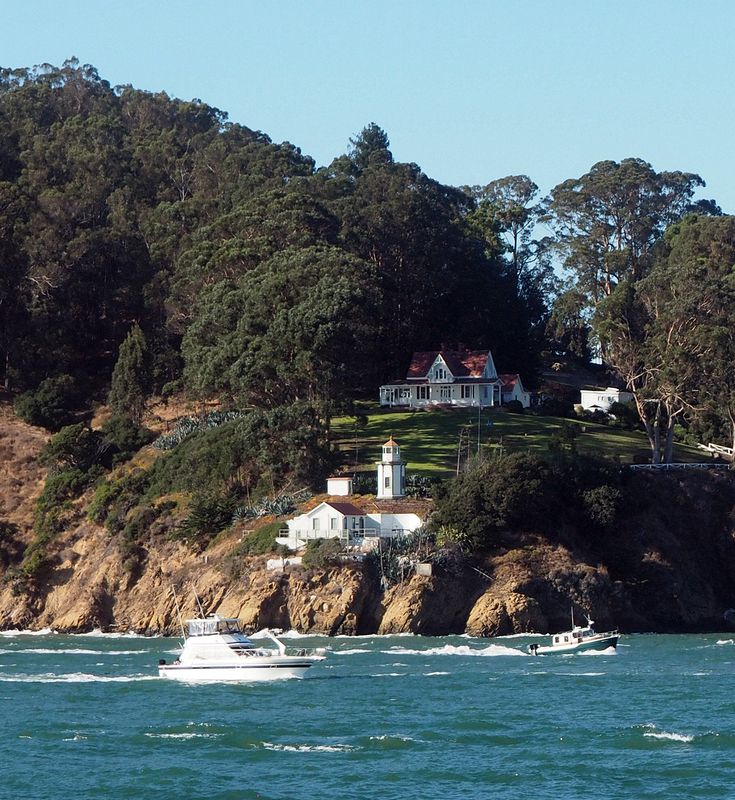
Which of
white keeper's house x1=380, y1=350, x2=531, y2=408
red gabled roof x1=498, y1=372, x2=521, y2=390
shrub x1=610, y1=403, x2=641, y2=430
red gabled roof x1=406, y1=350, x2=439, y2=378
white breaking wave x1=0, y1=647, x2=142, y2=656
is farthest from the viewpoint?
red gabled roof x1=498, y1=372, x2=521, y2=390

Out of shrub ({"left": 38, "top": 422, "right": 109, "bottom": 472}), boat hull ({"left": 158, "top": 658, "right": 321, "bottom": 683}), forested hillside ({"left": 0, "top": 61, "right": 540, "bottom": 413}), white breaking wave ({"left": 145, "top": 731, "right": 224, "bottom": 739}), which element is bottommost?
white breaking wave ({"left": 145, "top": 731, "right": 224, "bottom": 739})

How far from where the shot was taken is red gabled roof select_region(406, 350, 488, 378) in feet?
401

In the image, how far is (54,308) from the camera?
12400 centimetres

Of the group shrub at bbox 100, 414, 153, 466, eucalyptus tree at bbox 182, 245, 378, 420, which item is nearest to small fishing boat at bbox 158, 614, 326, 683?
eucalyptus tree at bbox 182, 245, 378, 420

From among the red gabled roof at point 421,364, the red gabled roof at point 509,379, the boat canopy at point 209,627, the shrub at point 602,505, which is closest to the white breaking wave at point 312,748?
the boat canopy at point 209,627

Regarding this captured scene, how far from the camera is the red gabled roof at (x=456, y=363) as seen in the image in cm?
12225

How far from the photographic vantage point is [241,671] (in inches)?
2719

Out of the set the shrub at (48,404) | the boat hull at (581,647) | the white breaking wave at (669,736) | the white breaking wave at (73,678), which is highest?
the shrub at (48,404)

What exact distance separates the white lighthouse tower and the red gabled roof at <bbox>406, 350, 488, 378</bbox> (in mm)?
25905

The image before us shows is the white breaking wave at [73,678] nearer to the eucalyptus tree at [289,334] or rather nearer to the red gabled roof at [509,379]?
the eucalyptus tree at [289,334]

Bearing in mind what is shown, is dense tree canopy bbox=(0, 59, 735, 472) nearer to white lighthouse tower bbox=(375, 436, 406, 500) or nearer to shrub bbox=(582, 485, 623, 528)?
white lighthouse tower bbox=(375, 436, 406, 500)

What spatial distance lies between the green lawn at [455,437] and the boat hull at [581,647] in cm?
2460

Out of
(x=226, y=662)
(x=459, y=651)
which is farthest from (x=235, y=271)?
(x=226, y=662)

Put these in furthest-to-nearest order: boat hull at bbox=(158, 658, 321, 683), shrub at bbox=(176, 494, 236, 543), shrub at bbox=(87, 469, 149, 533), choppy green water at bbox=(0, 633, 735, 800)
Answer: shrub at bbox=(87, 469, 149, 533) < shrub at bbox=(176, 494, 236, 543) < boat hull at bbox=(158, 658, 321, 683) < choppy green water at bbox=(0, 633, 735, 800)
